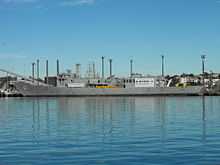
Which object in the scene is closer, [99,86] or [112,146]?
[112,146]

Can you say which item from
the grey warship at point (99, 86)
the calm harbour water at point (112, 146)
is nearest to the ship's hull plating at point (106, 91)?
the grey warship at point (99, 86)

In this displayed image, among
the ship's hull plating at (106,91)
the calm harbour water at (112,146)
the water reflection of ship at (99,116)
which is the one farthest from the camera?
the ship's hull plating at (106,91)

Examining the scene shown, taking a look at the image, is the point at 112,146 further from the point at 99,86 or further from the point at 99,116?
the point at 99,86

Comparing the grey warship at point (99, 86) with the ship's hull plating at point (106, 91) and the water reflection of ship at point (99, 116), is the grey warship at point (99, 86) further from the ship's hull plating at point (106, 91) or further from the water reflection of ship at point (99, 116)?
the water reflection of ship at point (99, 116)

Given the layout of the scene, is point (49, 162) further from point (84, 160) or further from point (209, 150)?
point (209, 150)

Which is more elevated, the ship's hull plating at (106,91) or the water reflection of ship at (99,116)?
the ship's hull plating at (106,91)

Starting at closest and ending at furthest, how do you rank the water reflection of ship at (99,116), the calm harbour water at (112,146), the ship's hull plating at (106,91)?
1. the calm harbour water at (112,146)
2. the water reflection of ship at (99,116)
3. the ship's hull plating at (106,91)

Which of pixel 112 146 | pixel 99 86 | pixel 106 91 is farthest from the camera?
pixel 99 86

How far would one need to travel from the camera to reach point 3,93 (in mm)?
133250

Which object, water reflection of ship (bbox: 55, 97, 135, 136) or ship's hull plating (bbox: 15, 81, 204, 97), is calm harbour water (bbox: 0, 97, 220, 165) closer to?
water reflection of ship (bbox: 55, 97, 135, 136)

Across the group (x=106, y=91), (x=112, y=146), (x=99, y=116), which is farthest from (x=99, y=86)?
(x=112, y=146)

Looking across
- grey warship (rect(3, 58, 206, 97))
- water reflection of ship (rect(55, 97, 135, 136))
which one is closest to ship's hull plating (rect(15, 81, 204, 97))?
grey warship (rect(3, 58, 206, 97))

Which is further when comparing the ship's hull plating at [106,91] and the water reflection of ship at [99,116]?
the ship's hull plating at [106,91]

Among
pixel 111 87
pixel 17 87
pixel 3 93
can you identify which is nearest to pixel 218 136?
pixel 111 87
